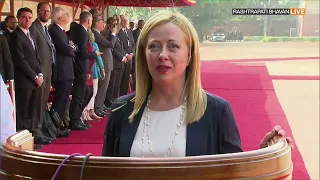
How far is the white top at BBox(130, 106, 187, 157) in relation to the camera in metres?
1.54

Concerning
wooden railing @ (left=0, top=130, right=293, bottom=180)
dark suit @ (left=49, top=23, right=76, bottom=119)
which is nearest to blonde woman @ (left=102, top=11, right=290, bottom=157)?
wooden railing @ (left=0, top=130, right=293, bottom=180)

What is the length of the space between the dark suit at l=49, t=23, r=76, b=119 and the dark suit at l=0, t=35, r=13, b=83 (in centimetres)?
105

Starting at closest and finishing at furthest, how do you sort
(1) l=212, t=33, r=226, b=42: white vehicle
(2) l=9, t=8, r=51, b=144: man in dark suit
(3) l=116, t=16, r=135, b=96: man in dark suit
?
(2) l=9, t=8, r=51, b=144: man in dark suit → (3) l=116, t=16, r=135, b=96: man in dark suit → (1) l=212, t=33, r=226, b=42: white vehicle

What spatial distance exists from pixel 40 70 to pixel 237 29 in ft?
142

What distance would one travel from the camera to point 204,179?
114cm

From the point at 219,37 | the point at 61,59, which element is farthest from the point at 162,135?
the point at 219,37

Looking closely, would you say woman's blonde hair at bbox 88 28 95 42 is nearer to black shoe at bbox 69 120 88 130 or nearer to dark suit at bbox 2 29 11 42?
black shoe at bbox 69 120 88 130

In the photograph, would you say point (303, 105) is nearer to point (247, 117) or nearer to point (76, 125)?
point (247, 117)

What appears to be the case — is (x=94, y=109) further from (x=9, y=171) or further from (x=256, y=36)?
(x=256, y=36)

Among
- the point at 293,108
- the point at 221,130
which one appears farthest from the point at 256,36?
the point at 221,130

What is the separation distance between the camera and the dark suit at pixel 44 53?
552cm

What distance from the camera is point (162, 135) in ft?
5.20

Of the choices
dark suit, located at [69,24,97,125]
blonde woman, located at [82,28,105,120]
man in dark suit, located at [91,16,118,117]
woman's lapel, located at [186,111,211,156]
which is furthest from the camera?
man in dark suit, located at [91,16,118,117]

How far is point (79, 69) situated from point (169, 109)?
5.11 m
